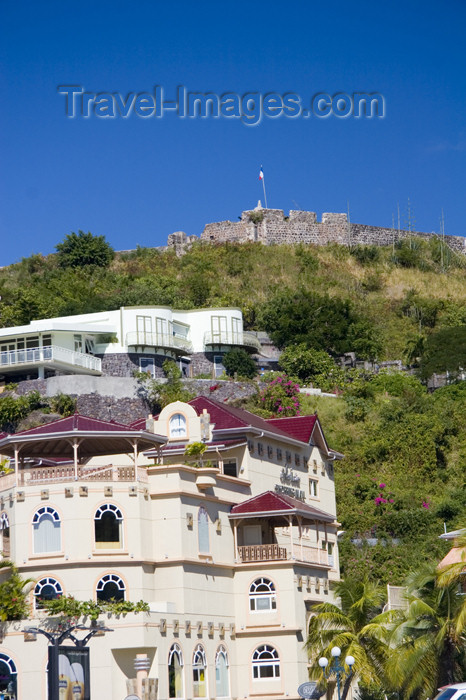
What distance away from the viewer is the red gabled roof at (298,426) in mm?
53625

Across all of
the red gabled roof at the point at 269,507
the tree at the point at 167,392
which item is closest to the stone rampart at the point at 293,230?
the tree at the point at 167,392

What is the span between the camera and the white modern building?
2906 inches

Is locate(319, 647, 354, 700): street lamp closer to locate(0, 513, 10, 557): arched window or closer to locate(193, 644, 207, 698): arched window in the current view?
locate(193, 644, 207, 698): arched window

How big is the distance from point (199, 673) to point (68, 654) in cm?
705

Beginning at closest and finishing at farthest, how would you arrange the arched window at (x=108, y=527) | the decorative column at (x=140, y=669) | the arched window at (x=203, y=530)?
the decorative column at (x=140, y=669) < the arched window at (x=108, y=527) < the arched window at (x=203, y=530)

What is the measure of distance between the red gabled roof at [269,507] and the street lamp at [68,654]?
845 centimetres

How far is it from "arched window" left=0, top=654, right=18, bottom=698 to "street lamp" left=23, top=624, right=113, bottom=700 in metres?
1.13

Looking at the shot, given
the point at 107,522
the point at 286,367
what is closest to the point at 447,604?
the point at 107,522

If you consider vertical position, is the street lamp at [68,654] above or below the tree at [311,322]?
below

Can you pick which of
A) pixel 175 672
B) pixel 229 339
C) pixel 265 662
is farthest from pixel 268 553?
pixel 229 339

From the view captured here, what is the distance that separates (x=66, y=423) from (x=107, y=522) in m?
3.81

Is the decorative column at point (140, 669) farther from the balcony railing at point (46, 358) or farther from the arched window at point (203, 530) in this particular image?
the balcony railing at point (46, 358)

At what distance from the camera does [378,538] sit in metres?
58.9

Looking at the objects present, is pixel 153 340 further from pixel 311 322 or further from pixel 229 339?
pixel 311 322
